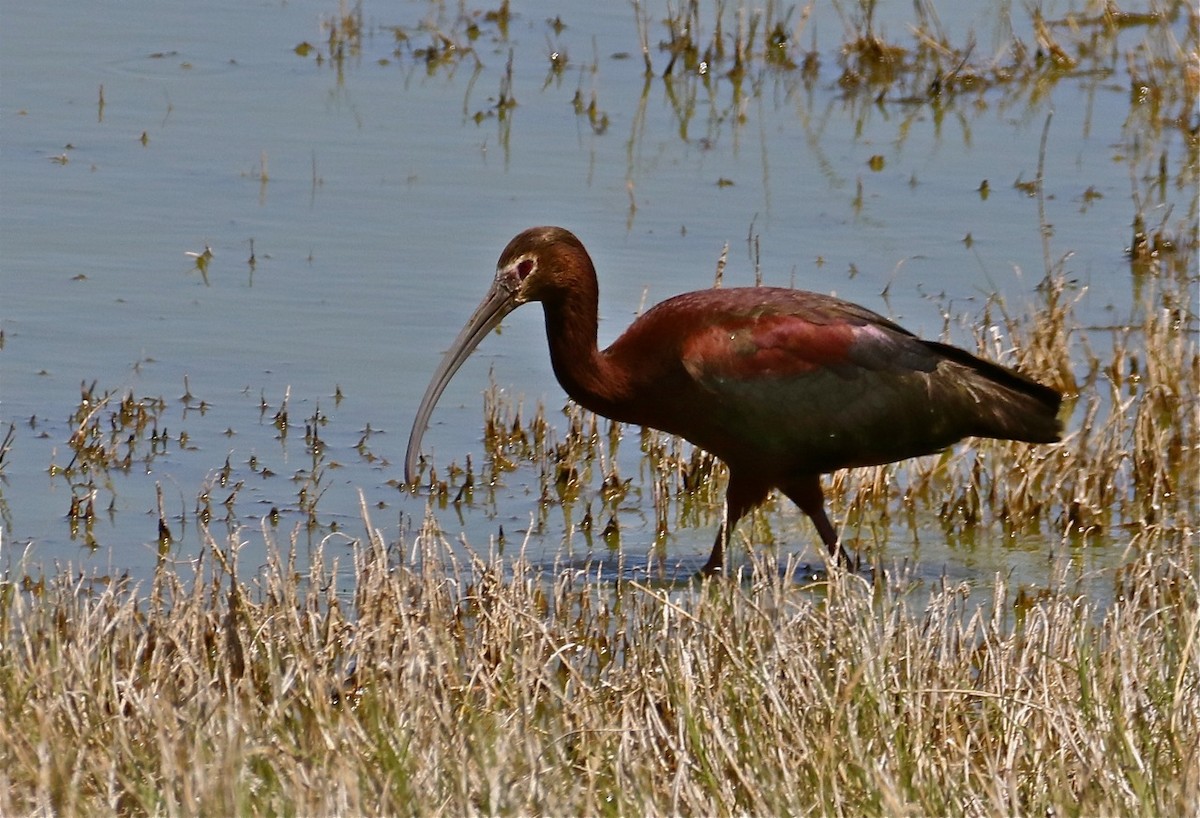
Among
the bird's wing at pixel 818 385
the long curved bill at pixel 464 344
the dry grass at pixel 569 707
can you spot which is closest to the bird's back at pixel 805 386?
the bird's wing at pixel 818 385

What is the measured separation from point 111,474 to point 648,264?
3.09m

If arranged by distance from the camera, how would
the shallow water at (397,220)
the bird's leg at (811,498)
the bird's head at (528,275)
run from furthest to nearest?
the shallow water at (397,220) → the bird's leg at (811,498) → the bird's head at (528,275)

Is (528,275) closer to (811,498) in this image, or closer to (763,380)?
(763,380)

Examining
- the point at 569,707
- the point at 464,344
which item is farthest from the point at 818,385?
the point at 569,707

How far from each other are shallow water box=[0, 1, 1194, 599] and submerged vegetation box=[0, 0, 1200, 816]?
0.11 m

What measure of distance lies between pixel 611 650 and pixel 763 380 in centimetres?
146

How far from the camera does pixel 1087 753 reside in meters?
4.36

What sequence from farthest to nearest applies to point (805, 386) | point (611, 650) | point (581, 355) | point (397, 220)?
point (397, 220)
point (805, 386)
point (581, 355)
point (611, 650)

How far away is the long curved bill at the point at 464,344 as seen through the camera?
7.01 m

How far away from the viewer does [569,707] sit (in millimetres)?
4727

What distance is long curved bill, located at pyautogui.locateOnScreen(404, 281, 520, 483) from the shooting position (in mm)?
7012

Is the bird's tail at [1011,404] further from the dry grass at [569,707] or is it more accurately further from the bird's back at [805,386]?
the dry grass at [569,707]

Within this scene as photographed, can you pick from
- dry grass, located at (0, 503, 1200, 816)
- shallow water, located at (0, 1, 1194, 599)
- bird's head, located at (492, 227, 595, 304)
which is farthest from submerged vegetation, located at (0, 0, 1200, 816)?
bird's head, located at (492, 227, 595, 304)

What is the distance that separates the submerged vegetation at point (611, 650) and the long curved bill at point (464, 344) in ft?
1.10
